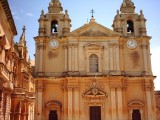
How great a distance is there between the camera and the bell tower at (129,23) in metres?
27.6

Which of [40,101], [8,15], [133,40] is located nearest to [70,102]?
[40,101]

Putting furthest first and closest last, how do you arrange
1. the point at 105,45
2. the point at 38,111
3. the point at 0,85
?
the point at 105,45, the point at 38,111, the point at 0,85

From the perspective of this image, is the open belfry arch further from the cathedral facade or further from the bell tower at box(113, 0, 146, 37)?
the cathedral facade

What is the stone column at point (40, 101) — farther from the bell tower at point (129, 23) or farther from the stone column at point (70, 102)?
the bell tower at point (129, 23)

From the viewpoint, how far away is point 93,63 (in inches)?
1041

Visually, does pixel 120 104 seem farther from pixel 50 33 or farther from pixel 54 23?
pixel 54 23

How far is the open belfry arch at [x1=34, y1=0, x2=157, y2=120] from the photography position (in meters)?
24.9

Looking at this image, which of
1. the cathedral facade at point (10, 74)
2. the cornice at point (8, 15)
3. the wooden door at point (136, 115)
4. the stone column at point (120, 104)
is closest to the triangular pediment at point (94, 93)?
the stone column at point (120, 104)

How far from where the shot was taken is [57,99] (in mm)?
25359

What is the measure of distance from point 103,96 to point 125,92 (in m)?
2.12

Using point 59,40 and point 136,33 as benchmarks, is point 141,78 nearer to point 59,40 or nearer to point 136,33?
point 136,33

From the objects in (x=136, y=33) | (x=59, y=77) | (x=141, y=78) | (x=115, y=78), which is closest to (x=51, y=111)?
(x=59, y=77)

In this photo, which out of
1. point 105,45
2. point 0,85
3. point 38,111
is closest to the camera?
point 0,85

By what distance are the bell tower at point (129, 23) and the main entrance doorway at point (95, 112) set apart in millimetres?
7949
